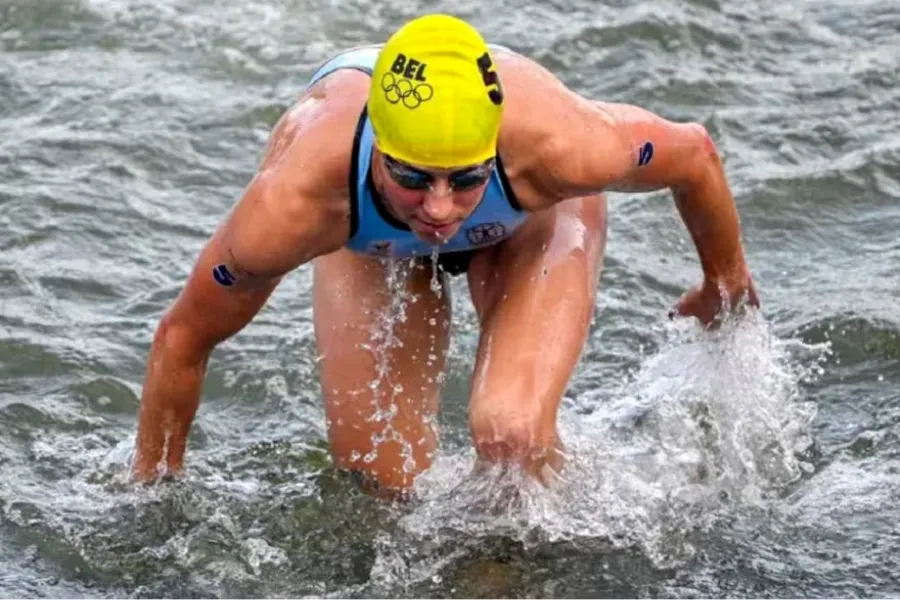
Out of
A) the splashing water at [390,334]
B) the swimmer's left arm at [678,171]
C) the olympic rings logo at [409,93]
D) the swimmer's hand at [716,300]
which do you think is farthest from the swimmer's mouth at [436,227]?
the swimmer's hand at [716,300]

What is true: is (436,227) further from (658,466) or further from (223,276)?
(658,466)

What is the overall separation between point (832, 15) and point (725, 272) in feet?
20.1

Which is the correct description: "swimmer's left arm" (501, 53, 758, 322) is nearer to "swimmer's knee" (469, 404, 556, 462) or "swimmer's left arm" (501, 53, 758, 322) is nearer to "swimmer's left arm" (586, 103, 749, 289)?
"swimmer's left arm" (586, 103, 749, 289)

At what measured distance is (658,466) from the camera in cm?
779

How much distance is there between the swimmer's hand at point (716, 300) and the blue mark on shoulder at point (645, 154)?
956 millimetres

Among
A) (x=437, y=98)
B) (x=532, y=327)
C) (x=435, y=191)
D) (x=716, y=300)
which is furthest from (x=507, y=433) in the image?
(x=716, y=300)

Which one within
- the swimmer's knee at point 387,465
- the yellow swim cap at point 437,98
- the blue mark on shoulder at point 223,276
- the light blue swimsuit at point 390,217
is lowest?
the swimmer's knee at point 387,465

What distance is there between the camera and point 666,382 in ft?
27.5

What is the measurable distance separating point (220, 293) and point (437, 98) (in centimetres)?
116

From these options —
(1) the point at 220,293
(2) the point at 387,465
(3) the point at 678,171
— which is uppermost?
(3) the point at 678,171

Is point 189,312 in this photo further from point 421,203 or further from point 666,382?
point 666,382

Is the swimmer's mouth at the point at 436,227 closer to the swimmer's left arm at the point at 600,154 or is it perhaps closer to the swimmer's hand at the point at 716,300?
the swimmer's left arm at the point at 600,154

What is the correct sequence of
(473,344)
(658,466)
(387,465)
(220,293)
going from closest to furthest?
1. (220,293)
2. (387,465)
3. (658,466)
4. (473,344)

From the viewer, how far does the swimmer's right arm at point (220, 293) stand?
6.25 metres
